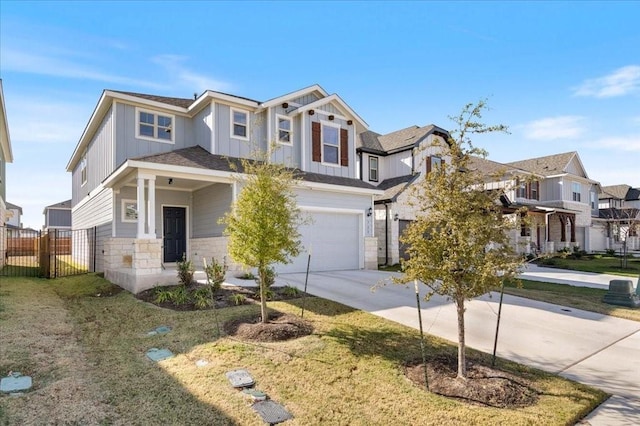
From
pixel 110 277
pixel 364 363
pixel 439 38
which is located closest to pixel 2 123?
pixel 110 277

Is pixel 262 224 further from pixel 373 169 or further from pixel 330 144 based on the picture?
pixel 373 169

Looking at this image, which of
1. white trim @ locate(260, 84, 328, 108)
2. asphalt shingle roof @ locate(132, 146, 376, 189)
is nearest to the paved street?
asphalt shingle roof @ locate(132, 146, 376, 189)

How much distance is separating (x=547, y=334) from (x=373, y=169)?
585 inches

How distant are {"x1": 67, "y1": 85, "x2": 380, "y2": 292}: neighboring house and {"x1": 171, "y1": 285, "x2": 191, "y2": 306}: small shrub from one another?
2959 mm

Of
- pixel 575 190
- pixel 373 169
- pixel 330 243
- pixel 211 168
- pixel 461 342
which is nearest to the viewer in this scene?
pixel 461 342

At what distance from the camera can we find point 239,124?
13578mm

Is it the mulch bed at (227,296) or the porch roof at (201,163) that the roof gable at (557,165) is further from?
the mulch bed at (227,296)

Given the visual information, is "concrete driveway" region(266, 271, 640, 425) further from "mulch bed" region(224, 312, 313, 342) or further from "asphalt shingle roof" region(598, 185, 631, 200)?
"asphalt shingle roof" region(598, 185, 631, 200)

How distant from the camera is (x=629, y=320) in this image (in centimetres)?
784

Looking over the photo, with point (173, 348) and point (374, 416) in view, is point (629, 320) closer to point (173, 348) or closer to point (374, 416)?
point (374, 416)

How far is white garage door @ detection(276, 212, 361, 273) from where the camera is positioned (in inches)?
531

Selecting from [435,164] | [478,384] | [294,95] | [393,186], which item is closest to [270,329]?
[478,384]

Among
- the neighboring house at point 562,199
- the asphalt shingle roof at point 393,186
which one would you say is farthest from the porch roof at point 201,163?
the neighboring house at point 562,199

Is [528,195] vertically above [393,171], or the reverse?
[393,171]
